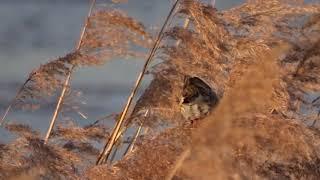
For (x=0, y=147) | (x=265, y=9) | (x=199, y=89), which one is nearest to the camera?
(x=199, y=89)

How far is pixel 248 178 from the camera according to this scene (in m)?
1.51

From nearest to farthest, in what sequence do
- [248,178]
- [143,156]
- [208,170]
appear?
[208,170]
[248,178]
[143,156]

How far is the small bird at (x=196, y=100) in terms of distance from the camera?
246 cm

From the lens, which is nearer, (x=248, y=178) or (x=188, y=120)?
(x=248, y=178)

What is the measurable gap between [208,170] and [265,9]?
247cm

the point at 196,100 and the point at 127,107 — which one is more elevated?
the point at 196,100

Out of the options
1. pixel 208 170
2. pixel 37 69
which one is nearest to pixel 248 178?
pixel 208 170

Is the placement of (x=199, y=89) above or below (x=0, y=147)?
above

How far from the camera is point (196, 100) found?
2.67 meters

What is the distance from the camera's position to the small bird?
246cm

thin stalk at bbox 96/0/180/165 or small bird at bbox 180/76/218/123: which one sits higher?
small bird at bbox 180/76/218/123

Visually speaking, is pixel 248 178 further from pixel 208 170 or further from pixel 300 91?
pixel 300 91

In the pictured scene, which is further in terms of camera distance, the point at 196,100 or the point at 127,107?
the point at 127,107

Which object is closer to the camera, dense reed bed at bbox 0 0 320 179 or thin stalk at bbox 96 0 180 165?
dense reed bed at bbox 0 0 320 179
